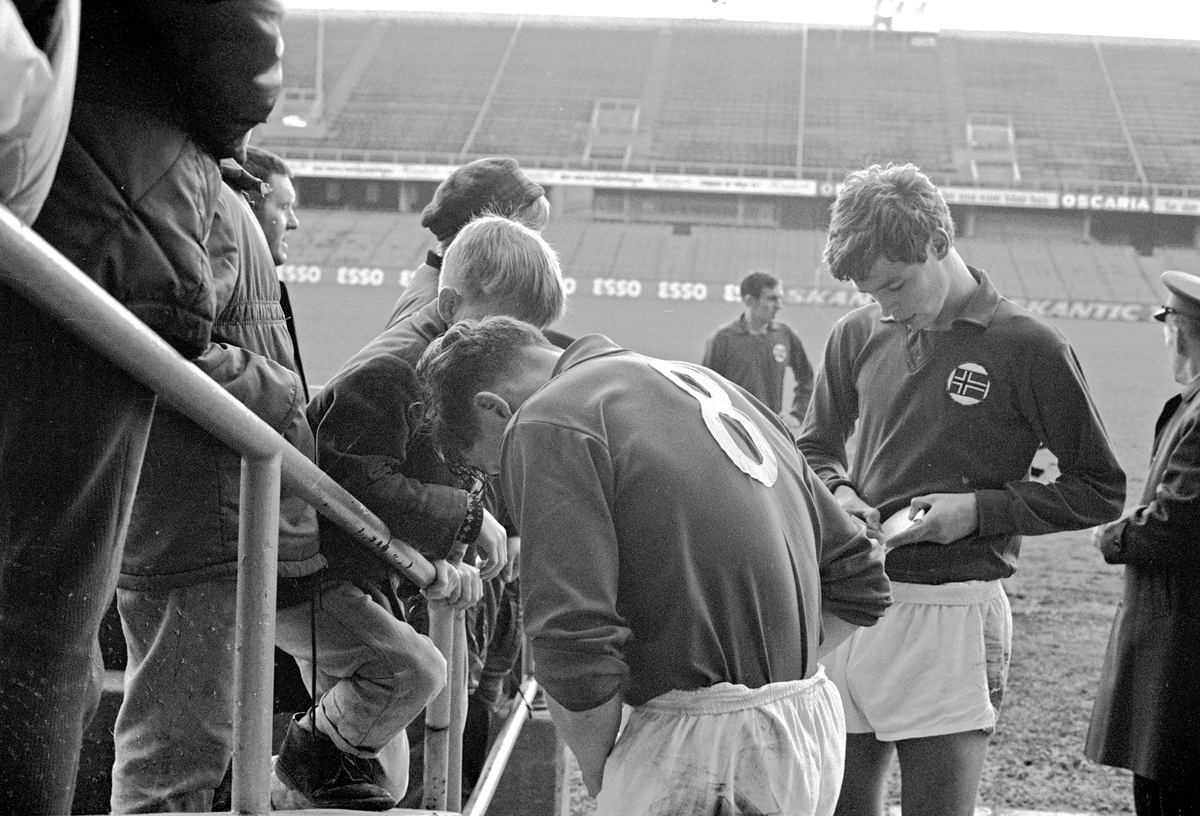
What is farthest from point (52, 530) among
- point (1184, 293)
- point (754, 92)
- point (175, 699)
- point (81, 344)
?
point (754, 92)

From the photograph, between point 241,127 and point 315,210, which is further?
point 315,210

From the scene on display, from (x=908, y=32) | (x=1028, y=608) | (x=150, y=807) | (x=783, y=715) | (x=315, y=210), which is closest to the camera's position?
(x=783, y=715)

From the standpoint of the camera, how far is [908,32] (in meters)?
31.3

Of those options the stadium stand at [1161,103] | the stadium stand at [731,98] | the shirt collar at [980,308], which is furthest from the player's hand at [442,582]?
the stadium stand at [1161,103]

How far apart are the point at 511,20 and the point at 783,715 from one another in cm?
3324

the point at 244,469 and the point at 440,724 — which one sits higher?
the point at 244,469

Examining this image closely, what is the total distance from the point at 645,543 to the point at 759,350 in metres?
5.30

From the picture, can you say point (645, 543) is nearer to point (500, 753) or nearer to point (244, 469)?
point (244, 469)

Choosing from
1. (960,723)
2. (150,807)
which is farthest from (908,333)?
(150,807)

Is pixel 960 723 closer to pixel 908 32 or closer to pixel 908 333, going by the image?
pixel 908 333

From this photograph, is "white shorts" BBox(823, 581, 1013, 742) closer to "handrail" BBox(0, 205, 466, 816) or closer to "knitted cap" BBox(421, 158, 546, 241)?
"handrail" BBox(0, 205, 466, 816)

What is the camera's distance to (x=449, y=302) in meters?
1.97

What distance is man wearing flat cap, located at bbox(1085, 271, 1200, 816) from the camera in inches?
91.0

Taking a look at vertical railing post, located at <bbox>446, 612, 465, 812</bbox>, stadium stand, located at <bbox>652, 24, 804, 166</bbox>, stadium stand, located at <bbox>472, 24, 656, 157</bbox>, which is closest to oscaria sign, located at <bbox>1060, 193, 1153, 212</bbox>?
stadium stand, located at <bbox>652, 24, 804, 166</bbox>
